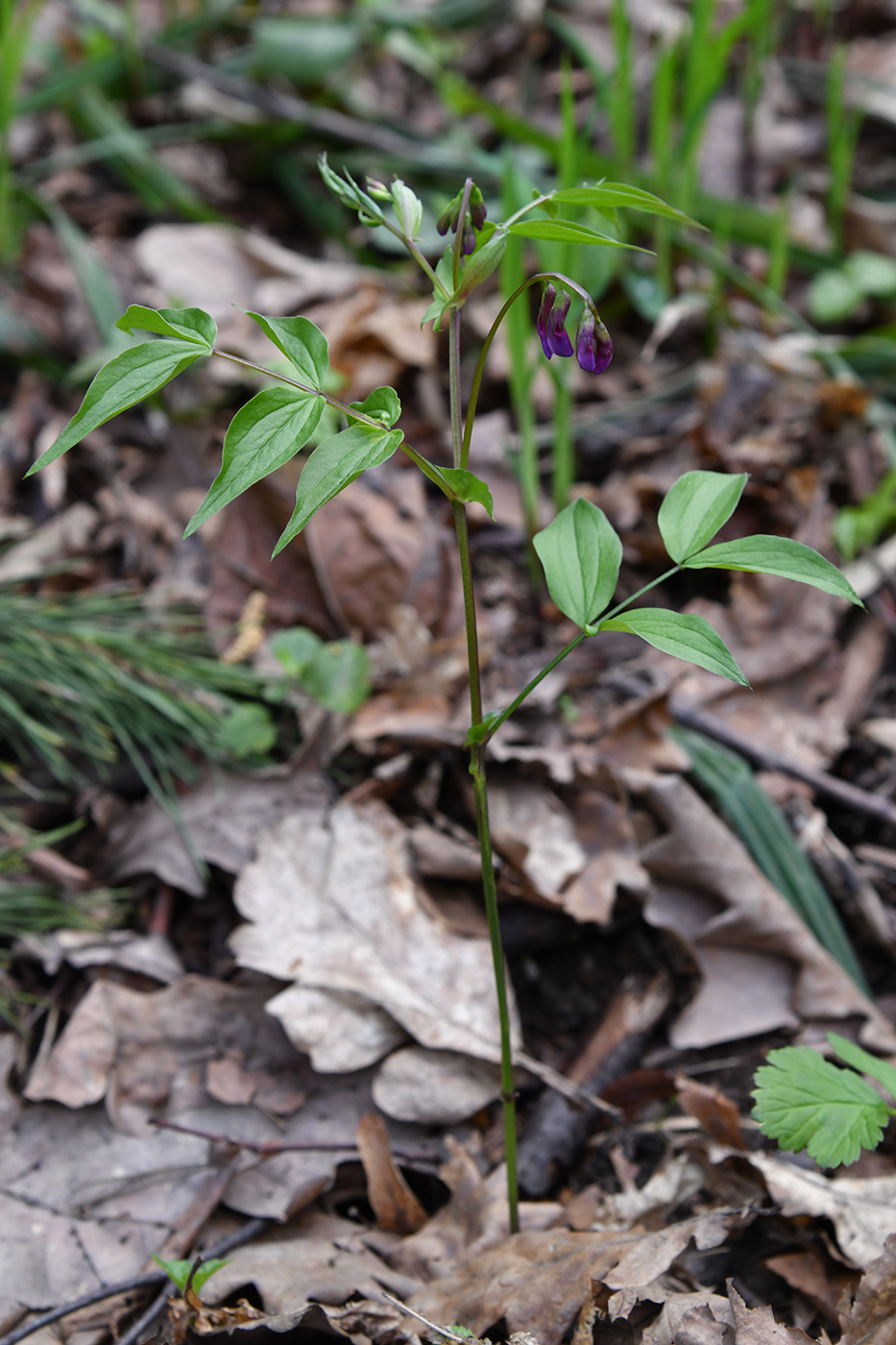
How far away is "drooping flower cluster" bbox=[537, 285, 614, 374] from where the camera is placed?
102 cm

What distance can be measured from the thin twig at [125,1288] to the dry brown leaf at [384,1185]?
177 millimetres

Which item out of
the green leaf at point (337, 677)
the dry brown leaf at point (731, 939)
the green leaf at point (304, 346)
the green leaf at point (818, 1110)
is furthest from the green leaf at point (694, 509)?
the green leaf at point (337, 677)

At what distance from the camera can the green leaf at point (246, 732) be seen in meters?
1.96

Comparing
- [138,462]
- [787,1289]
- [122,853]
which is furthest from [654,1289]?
[138,462]

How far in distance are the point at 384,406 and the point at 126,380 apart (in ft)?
0.83

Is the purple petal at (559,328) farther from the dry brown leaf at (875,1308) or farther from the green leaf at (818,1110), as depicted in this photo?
the dry brown leaf at (875,1308)

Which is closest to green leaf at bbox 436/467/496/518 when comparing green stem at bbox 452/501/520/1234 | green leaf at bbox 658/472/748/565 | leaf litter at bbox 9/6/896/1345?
green stem at bbox 452/501/520/1234

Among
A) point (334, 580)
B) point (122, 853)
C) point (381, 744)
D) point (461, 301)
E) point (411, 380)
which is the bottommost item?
point (122, 853)

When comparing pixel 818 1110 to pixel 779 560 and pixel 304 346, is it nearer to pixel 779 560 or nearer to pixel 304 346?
pixel 779 560

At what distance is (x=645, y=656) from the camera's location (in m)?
2.29

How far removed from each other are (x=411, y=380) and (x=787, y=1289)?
2.36m

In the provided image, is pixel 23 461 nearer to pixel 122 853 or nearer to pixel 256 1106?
pixel 122 853

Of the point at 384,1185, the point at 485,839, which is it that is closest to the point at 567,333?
the point at 485,839

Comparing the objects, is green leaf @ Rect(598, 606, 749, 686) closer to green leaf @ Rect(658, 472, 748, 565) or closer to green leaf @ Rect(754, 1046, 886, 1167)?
green leaf @ Rect(658, 472, 748, 565)
